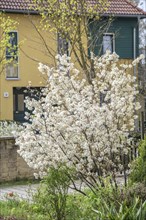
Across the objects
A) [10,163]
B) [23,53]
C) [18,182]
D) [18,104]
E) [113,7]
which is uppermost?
[113,7]

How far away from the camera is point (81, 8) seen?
1434 cm

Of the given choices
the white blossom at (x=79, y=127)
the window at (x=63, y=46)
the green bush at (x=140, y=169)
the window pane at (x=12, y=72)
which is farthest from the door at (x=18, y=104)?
the green bush at (x=140, y=169)

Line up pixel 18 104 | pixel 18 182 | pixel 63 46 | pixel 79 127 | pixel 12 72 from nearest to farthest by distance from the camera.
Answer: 1. pixel 79 127
2. pixel 18 182
3. pixel 63 46
4. pixel 12 72
5. pixel 18 104

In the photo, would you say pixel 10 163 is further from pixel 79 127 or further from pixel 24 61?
pixel 24 61

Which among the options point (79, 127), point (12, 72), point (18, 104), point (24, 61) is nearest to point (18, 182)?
point (79, 127)

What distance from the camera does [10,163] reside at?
15.1 m

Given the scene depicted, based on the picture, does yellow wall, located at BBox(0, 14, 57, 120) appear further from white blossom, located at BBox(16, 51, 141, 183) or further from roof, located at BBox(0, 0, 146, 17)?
white blossom, located at BBox(16, 51, 141, 183)

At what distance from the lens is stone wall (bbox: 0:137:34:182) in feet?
49.2

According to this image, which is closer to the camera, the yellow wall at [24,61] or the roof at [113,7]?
the roof at [113,7]

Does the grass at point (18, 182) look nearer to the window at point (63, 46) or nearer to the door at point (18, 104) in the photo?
the window at point (63, 46)

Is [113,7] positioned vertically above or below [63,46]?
above

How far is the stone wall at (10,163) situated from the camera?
49.2 feet

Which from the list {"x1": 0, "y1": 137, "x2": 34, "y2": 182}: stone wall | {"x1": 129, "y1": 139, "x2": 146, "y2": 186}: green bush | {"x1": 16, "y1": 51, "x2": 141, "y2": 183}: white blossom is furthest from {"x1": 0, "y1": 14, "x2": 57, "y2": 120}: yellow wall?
{"x1": 129, "y1": 139, "x2": 146, "y2": 186}: green bush

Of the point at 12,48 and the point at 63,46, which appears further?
the point at 12,48
